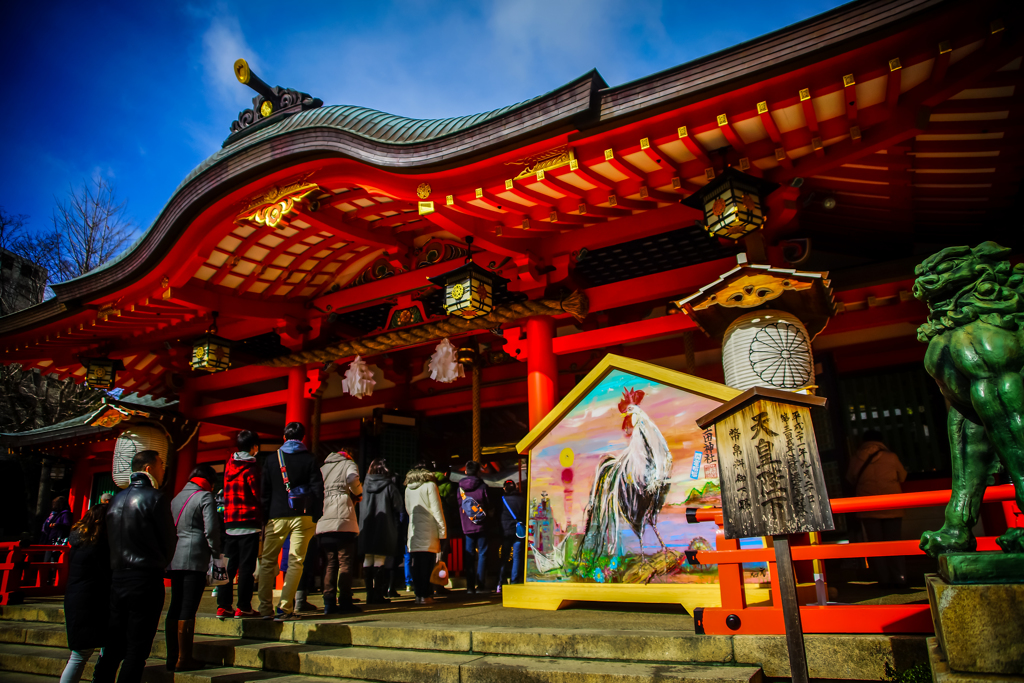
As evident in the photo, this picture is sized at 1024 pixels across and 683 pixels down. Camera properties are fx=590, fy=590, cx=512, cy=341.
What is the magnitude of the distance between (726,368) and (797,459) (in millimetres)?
2795

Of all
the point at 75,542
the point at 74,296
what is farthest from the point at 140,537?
the point at 74,296

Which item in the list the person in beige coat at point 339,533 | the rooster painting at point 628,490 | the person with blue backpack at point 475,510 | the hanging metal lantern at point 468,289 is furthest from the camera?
the person with blue backpack at point 475,510

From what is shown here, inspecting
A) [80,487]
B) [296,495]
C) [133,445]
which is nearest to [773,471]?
[296,495]

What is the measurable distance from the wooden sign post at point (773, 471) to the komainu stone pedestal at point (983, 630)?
0.49 metres

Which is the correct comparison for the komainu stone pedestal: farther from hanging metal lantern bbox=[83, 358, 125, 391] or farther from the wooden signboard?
hanging metal lantern bbox=[83, 358, 125, 391]

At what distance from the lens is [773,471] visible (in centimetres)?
280

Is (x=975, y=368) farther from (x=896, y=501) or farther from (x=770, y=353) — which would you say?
(x=770, y=353)

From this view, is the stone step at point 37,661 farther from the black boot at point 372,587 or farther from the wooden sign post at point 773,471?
the wooden sign post at point 773,471

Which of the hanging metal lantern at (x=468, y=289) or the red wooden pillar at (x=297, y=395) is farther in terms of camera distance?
the red wooden pillar at (x=297, y=395)

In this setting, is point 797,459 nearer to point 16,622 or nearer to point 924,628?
point 924,628

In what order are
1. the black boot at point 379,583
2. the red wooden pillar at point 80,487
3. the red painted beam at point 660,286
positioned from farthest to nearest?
the red wooden pillar at point 80,487 → the black boot at point 379,583 → the red painted beam at point 660,286

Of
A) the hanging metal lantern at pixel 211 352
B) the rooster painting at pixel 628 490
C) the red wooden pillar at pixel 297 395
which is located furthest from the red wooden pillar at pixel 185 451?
the rooster painting at pixel 628 490

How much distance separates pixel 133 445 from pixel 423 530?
5544 millimetres

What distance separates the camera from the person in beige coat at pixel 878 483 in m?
5.62
